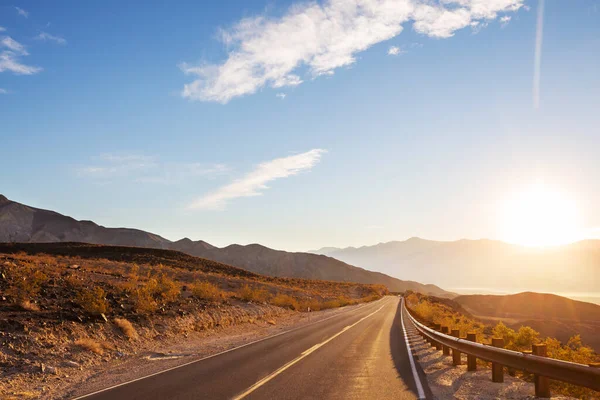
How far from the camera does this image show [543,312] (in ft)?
255

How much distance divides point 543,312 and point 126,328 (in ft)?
272

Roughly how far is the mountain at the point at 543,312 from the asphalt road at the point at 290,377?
44.4m

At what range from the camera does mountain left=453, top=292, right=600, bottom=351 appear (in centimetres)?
5238

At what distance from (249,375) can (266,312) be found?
22034 mm

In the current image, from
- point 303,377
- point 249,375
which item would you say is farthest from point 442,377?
point 249,375

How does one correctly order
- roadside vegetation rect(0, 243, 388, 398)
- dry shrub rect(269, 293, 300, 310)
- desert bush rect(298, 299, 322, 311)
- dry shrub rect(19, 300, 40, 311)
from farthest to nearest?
1. desert bush rect(298, 299, 322, 311)
2. dry shrub rect(269, 293, 300, 310)
3. dry shrub rect(19, 300, 40, 311)
4. roadside vegetation rect(0, 243, 388, 398)

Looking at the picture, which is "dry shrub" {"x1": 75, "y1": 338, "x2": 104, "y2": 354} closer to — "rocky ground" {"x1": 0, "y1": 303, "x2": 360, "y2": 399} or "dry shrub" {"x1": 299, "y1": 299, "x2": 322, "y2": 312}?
"rocky ground" {"x1": 0, "y1": 303, "x2": 360, "y2": 399}

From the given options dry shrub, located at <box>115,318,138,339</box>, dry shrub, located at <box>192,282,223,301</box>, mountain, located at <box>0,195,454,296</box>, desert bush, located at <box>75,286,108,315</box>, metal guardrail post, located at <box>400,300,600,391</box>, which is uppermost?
mountain, located at <box>0,195,454,296</box>

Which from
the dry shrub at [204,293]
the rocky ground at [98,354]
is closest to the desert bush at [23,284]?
the rocky ground at [98,354]

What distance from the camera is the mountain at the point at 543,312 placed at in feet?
172

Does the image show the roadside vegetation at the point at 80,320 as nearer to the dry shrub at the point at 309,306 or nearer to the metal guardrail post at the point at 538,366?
the metal guardrail post at the point at 538,366

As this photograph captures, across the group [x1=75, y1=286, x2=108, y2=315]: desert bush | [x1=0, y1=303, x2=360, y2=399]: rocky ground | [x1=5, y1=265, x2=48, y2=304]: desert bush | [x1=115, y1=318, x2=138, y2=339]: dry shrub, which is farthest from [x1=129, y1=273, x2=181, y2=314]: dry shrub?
[x1=5, y1=265, x2=48, y2=304]: desert bush

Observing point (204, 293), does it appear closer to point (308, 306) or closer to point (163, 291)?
point (163, 291)

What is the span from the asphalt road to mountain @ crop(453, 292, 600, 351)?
4445 cm
